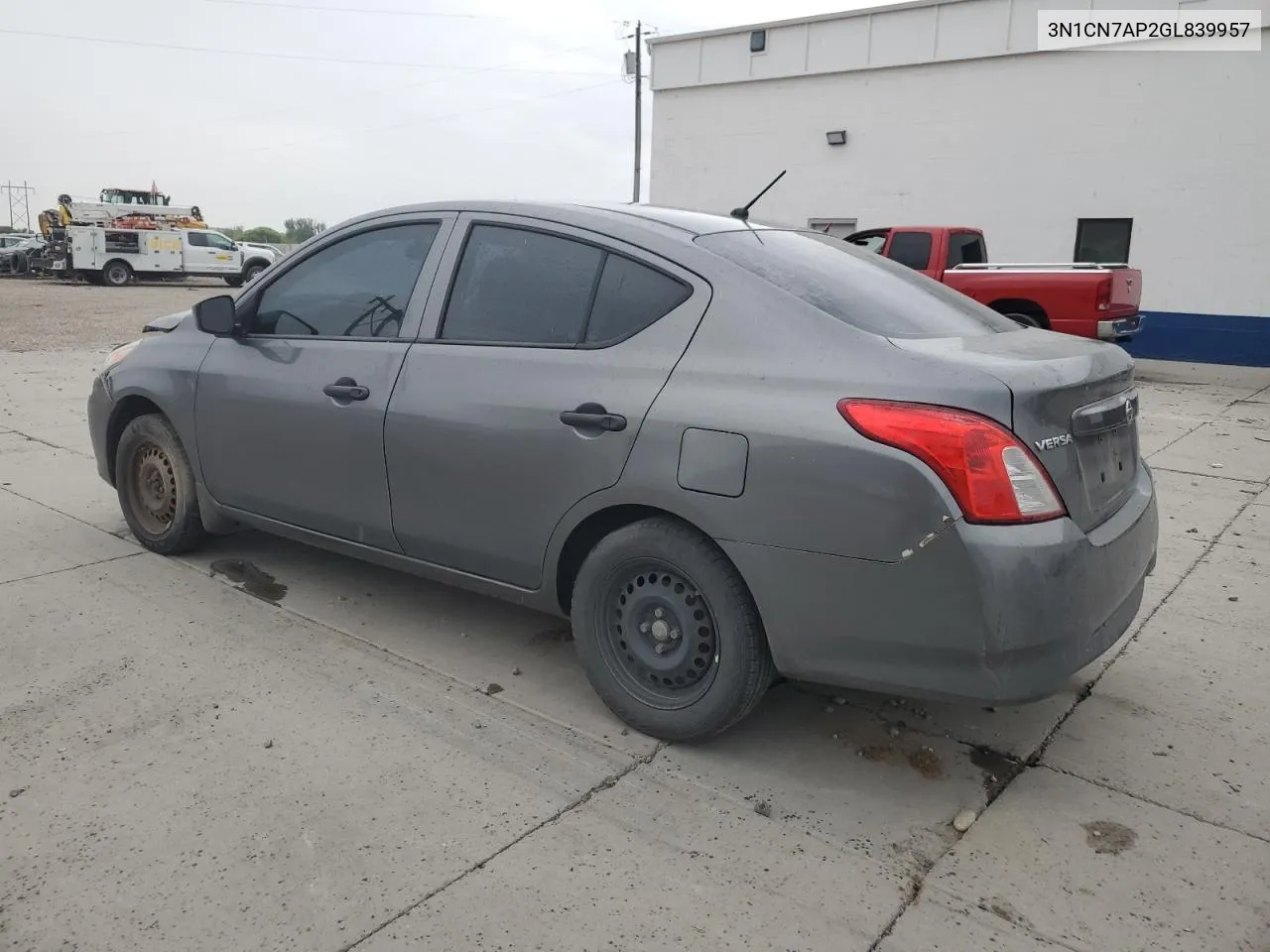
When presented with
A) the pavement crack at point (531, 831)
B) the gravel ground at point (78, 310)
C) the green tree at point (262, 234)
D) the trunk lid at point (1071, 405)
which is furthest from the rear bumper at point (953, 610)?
the green tree at point (262, 234)

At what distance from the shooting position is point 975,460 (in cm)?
249

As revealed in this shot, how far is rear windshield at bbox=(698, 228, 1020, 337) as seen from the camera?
2986mm

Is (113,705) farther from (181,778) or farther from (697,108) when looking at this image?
(697,108)

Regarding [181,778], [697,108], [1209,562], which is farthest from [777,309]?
[697,108]

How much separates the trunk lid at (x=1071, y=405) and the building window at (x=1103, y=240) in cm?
1353

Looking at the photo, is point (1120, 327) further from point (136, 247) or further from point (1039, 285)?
point (136, 247)

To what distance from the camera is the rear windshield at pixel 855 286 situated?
299 centimetres

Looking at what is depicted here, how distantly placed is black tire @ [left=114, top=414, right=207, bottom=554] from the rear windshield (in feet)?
9.02

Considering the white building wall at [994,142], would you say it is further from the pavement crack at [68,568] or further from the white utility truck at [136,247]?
the white utility truck at [136,247]

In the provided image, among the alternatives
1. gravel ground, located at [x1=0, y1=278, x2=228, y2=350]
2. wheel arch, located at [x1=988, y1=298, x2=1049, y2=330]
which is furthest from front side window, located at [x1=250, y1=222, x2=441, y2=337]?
gravel ground, located at [x1=0, y1=278, x2=228, y2=350]

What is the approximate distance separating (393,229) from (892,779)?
8.76 ft

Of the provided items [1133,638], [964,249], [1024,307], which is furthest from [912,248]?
[1133,638]

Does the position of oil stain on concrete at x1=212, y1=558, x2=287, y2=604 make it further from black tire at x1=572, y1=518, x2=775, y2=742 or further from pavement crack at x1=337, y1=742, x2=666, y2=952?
pavement crack at x1=337, y1=742, x2=666, y2=952

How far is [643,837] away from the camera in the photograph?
2.65m
